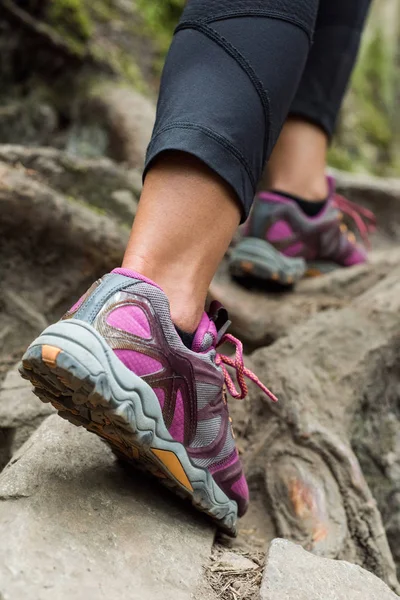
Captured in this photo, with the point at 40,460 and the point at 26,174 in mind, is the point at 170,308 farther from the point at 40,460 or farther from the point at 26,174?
the point at 26,174

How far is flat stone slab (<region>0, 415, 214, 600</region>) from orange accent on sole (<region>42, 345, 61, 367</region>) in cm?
30

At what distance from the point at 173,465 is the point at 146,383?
196 millimetres

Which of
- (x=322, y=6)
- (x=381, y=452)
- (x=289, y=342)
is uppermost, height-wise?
(x=322, y=6)

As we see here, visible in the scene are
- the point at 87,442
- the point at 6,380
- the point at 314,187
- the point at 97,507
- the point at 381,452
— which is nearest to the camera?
the point at 97,507

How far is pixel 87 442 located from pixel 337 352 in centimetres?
96

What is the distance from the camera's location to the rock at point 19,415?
158 cm

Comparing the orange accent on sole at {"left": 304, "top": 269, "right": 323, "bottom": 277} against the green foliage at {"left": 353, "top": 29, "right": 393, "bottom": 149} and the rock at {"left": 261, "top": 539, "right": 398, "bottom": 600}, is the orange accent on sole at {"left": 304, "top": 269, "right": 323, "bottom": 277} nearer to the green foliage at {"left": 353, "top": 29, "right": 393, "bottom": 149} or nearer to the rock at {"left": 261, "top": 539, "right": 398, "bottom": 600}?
the rock at {"left": 261, "top": 539, "right": 398, "bottom": 600}

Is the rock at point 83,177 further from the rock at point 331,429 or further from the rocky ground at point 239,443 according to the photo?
the rock at point 331,429

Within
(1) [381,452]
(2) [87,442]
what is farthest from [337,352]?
(2) [87,442]

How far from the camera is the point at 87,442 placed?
4.55ft

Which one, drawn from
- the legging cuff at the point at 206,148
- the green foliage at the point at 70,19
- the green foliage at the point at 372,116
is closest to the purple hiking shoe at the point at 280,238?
the legging cuff at the point at 206,148

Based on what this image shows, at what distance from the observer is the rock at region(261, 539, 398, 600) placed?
108 centimetres

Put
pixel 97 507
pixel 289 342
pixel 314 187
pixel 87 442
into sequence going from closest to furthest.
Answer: pixel 97 507
pixel 87 442
pixel 289 342
pixel 314 187

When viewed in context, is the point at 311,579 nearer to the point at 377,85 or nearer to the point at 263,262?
the point at 263,262
